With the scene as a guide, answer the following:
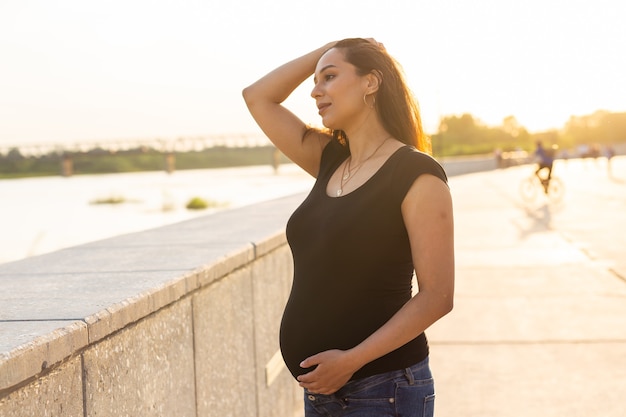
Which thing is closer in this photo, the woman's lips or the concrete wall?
the concrete wall

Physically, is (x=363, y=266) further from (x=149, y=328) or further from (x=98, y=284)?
(x=98, y=284)

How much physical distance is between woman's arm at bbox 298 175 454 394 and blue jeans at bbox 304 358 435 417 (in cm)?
9

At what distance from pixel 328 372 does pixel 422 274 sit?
0.37 metres

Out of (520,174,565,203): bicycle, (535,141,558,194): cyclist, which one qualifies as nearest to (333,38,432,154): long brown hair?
(520,174,565,203): bicycle

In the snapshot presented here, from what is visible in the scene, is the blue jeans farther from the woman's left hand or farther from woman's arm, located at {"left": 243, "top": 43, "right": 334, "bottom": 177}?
woman's arm, located at {"left": 243, "top": 43, "right": 334, "bottom": 177}

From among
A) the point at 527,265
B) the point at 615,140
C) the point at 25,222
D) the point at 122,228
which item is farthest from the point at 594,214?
the point at 615,140

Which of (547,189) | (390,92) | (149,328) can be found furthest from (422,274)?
(547,189)

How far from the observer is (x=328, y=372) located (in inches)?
87.7

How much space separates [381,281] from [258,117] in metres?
1.10

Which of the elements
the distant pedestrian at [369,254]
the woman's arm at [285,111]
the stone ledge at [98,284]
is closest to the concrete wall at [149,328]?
the stone ledge at [98,284]

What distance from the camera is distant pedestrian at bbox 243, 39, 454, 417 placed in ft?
7.11

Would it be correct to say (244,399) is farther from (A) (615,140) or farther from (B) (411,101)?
(A) (615,140)

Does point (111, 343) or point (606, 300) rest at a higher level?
point (111, 343)

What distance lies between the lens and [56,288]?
2.97 metres
